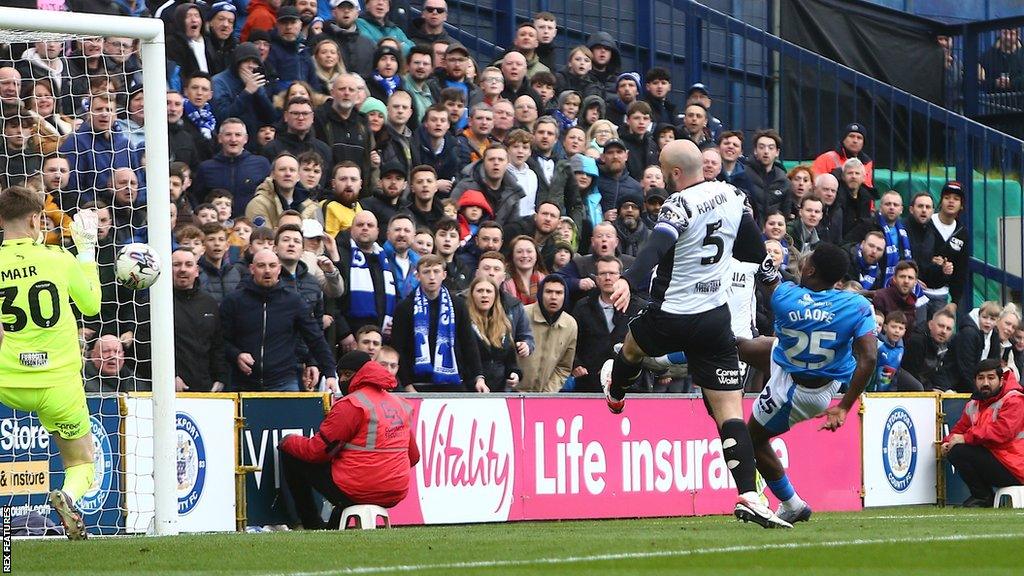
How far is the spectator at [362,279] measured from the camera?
14.2m

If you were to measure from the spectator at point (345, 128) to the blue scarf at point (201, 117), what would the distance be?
3.75 ft

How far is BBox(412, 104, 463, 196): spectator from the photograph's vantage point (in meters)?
16.6

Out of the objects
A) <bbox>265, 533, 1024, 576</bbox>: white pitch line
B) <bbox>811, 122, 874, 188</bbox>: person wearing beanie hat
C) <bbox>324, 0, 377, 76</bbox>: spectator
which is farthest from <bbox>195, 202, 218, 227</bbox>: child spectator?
<bbox>811, 122, 874, 188</bbox>: person wearing beanie hat

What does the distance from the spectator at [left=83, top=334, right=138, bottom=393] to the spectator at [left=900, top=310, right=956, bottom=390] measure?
8.86 metres

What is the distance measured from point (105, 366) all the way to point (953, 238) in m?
10.9

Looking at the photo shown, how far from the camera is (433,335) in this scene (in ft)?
46.4

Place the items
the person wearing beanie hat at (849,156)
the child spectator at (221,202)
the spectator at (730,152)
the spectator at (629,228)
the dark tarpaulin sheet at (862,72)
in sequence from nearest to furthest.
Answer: the child spectator at (221,202) → the spectator at (629,228) → the spectator at (730,152) → the person wearing beanie hat at (849,156) → the dark tarpaulin sheet at (862,72)

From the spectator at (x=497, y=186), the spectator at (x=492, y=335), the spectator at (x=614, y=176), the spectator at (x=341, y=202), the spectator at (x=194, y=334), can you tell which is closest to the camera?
the spectator at (x=194, y=334)

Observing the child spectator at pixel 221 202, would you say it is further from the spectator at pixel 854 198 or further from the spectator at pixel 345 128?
the spectator at pixel 854 198

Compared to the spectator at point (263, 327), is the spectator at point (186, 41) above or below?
above

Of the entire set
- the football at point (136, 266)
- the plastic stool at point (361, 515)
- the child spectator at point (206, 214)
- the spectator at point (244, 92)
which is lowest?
the plastic stool at point (361, 515)

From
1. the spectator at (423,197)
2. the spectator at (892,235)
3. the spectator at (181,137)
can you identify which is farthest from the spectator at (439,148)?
the spectator at (892,235)

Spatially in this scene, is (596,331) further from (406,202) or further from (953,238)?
(953,238)

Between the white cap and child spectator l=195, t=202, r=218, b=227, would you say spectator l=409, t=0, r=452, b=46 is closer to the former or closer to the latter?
the white cap
